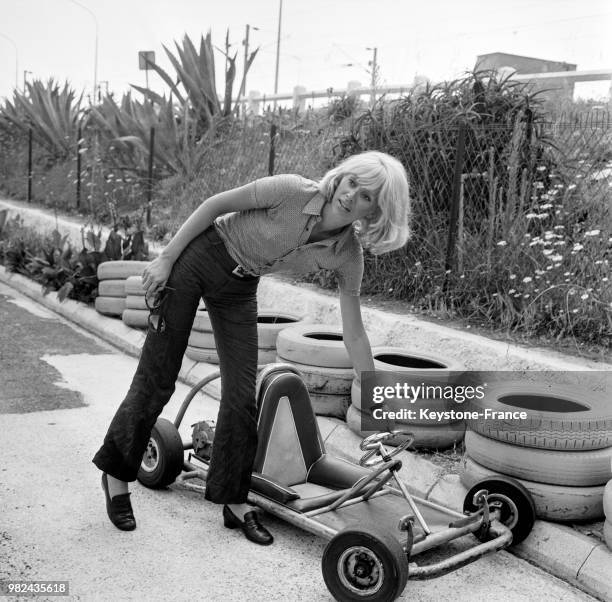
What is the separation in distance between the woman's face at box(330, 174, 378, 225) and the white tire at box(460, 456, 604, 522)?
59.5 inches

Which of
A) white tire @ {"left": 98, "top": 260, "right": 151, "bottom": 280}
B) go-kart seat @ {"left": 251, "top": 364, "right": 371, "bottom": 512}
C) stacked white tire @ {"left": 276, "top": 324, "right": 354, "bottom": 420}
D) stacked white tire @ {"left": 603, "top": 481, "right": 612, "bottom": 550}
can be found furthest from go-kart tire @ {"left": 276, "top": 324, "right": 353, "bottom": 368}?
white tire @ {"left": 98, "top": 260, "right": 151, "bottom": 280}

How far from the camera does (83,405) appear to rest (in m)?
5.69

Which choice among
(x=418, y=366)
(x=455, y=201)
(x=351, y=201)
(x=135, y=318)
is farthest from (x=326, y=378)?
(x=135, y=318)

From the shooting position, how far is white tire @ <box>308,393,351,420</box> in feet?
17.4

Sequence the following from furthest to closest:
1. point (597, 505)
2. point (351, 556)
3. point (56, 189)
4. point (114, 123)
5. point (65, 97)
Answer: point (65, 97), point (56, 189), point (114, 123), point (597, 505), point (351, 556)

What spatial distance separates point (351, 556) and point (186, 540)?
0.91 meters

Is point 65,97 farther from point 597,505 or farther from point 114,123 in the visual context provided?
point 597,505

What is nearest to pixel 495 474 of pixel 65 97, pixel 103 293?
pixel 103 293

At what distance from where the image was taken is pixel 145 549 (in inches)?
141

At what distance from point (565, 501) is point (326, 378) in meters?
1.87

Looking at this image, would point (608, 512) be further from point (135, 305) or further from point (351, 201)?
point (135, 305)

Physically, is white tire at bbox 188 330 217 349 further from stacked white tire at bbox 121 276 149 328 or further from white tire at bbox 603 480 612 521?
white tire at bbox 603 480 612 521

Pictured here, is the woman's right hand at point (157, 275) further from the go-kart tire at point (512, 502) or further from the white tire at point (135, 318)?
the white tire at point (135, 318)

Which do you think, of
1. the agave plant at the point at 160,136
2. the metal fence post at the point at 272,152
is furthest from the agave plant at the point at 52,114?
the metal fence post at the point at 272,152
